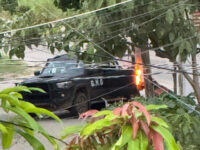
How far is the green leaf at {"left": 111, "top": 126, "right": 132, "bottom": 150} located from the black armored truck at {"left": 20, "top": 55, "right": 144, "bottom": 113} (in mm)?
3645

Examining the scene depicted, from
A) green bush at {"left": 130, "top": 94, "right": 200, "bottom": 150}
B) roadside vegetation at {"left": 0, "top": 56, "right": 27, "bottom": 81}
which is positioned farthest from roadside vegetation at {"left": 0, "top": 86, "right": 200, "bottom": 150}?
roadside vegetation at {"left": 0, "top": 56, "right": 27, "bottom": 81}

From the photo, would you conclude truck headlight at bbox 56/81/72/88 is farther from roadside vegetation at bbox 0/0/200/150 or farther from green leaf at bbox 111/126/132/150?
green leaf at bbox 111/126/132/150

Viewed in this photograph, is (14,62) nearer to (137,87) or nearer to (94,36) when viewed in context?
(94,36)

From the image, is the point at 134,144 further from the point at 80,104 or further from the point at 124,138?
the point at 80,104

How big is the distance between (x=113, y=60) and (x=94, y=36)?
46cm

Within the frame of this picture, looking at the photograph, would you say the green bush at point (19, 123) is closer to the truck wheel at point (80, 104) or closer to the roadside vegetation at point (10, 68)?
the roadside vegetation at point (10, 68)

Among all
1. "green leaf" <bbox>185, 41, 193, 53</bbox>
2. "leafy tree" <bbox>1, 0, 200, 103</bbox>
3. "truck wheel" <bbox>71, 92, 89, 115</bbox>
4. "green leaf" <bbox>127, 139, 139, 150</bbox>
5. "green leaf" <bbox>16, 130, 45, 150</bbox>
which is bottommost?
"truck wheel" <bbox>71, 92, 89, 115</bbox>

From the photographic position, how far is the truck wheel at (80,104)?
23.7 ft

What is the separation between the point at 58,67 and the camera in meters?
7.18

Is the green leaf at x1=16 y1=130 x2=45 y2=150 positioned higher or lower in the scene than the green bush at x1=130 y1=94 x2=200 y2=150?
higher

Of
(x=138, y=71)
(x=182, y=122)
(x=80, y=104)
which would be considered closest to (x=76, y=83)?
(x=80, y=104)

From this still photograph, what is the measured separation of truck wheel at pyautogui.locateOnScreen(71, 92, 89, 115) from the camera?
7211 mm

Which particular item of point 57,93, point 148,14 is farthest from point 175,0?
point 57,93

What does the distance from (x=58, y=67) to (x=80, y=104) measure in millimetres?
664
